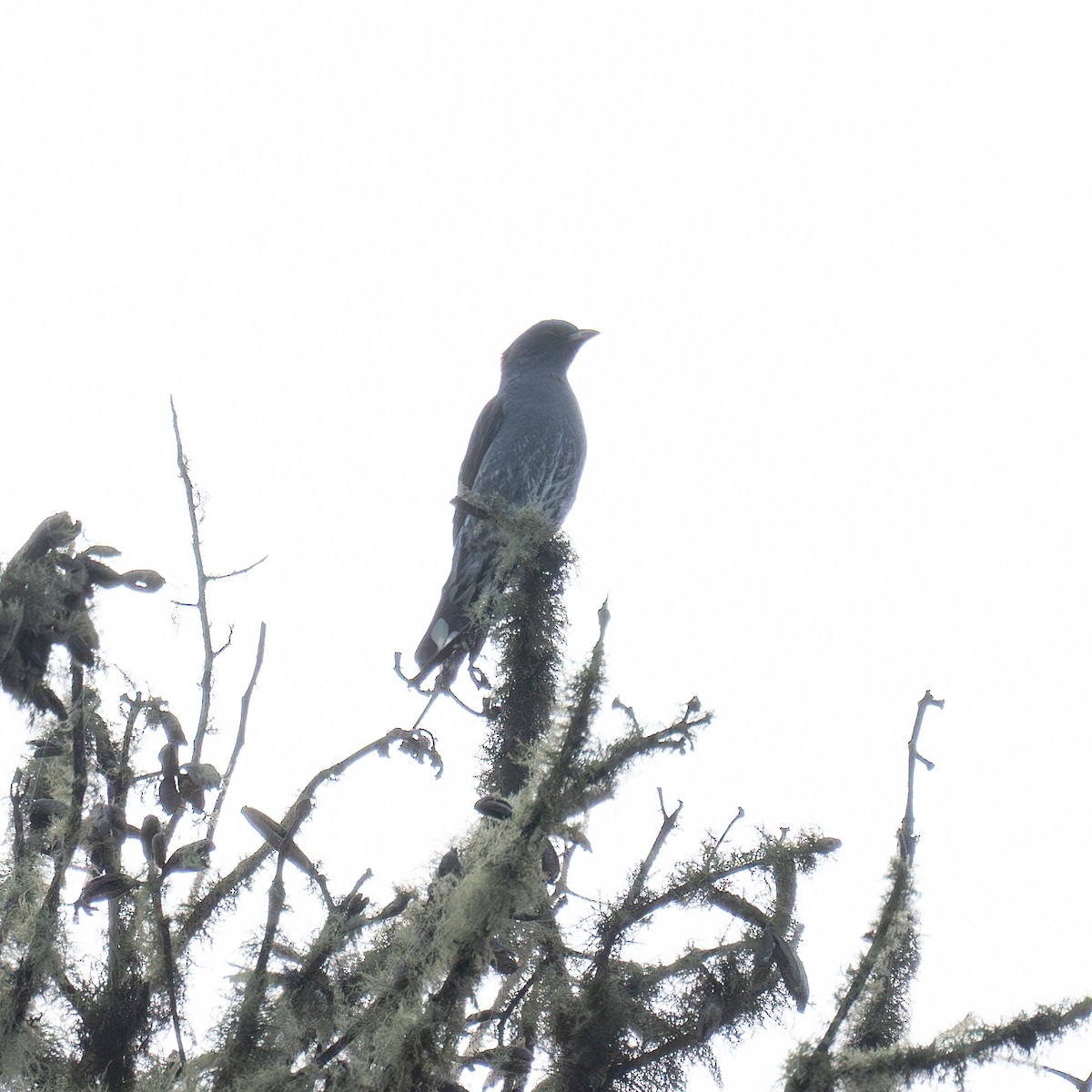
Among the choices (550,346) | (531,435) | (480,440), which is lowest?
(531,435)

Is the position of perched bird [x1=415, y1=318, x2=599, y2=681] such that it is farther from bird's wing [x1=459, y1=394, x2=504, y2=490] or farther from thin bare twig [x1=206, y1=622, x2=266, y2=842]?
thin bare twig [x1=206, y1=622, x2=266, y2=842]

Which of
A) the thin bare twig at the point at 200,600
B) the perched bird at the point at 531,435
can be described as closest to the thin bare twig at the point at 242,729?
the thin bare twig at the point at 200,600

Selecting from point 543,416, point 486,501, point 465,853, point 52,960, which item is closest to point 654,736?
point 465,853

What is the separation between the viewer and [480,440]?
22.8ft

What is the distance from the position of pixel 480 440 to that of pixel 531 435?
15.8 inches

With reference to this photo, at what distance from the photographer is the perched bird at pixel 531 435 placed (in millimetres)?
6547

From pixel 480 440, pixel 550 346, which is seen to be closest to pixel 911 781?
pixel 480 440

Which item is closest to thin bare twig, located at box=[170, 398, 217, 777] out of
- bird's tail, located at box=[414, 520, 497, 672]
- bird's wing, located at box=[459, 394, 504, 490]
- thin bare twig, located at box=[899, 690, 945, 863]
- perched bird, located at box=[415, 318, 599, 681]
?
thin bare twig, located at box=[899, 690, 945, 863]

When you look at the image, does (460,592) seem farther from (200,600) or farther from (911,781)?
(911,781)

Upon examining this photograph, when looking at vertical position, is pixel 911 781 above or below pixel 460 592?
below

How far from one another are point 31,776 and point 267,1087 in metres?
0.77

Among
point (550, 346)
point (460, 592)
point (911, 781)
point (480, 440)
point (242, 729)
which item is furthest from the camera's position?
point (550, 346)

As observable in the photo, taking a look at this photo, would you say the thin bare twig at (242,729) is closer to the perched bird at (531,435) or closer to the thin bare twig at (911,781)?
Result: the thin bare twig at (911,781)

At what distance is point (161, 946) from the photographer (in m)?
1.80
